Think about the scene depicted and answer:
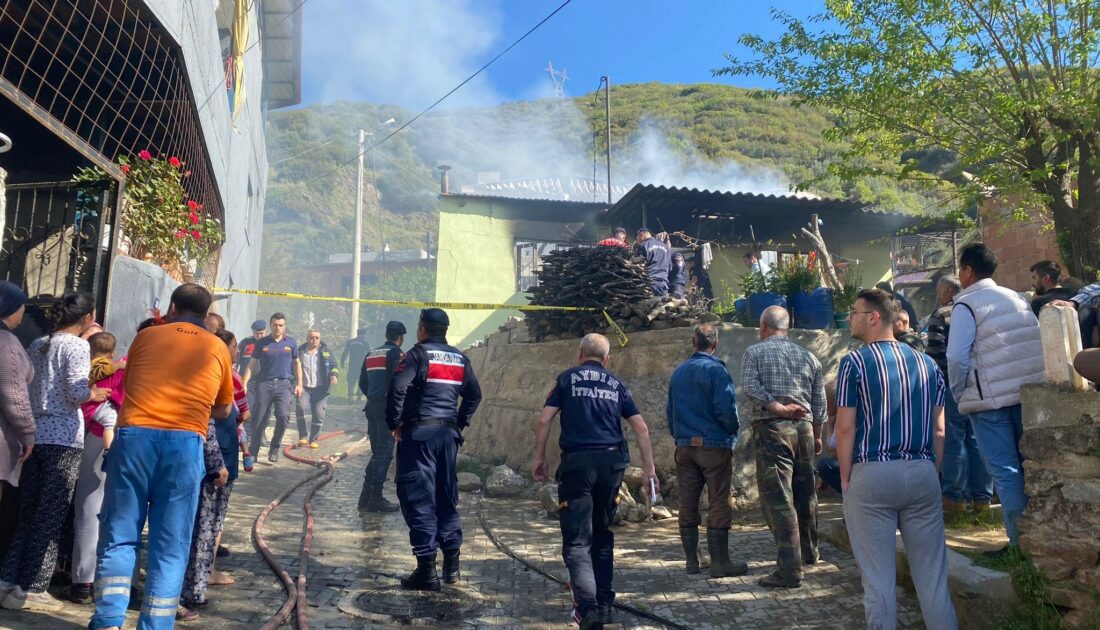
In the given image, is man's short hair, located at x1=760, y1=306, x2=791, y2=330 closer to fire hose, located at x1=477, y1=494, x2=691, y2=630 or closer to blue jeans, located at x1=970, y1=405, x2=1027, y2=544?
blue jeans, located at x1=970, y1=405, x2=1027, y2=544

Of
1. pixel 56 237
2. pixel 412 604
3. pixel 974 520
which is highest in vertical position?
pixel 56 237

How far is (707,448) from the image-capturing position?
5988 millimetres

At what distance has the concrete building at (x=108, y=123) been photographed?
21.1 ft

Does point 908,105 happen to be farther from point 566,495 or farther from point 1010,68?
point 566,495

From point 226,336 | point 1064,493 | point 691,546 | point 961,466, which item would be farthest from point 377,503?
point 1064,493

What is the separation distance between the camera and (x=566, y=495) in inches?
196

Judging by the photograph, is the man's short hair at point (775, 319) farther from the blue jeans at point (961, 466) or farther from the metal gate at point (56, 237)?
the metal gate at point (56, 237)

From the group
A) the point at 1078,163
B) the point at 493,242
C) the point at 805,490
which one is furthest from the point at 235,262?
the point at 1078,163

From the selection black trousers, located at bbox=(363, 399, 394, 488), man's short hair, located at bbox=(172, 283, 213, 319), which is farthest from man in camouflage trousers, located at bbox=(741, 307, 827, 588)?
black trousers, located at bbox=(363, 399, 394, 488)

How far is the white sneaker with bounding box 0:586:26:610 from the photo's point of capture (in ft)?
14.4

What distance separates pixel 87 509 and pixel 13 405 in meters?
0.82

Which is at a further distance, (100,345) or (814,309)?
(814,309)

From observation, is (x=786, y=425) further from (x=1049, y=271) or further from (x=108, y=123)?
(x=108, y=123)

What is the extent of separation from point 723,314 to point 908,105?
10.5 feet
